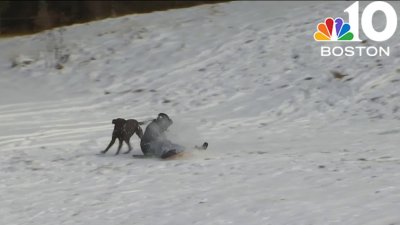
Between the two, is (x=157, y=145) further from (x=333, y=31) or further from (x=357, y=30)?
(x=333, y=31)

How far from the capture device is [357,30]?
1728 centimetres

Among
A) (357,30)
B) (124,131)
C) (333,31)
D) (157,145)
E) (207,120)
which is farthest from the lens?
(333,31)

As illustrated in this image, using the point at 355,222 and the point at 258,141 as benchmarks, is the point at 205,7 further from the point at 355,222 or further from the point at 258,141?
the point at 355,222

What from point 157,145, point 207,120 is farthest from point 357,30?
point 157,145

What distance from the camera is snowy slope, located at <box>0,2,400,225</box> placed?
8008 mm

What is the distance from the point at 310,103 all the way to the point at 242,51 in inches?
148

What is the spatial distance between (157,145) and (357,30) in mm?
8115

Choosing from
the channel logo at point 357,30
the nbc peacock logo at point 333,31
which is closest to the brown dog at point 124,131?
the channel logo at point 357,30

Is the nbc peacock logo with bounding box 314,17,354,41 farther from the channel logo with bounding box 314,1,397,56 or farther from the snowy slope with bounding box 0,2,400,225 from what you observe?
the snowy slope with bounding box 0,2,400,225

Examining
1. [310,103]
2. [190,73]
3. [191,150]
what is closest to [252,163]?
[191,150]

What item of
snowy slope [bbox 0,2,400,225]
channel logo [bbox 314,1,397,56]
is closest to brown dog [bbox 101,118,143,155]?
snowy slope [bbox 0,2,400,225]

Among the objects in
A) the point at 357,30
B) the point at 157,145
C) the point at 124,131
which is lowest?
Answer: the point at 157,145

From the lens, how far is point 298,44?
1695cm

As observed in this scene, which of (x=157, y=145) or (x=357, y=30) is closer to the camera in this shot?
(x=157, y=145)
